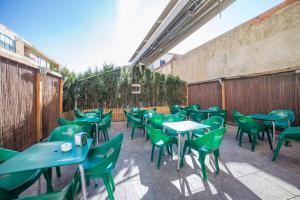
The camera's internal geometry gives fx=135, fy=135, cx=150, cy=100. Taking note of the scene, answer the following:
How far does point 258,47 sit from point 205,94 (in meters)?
3.12

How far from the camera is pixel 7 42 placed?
955cm

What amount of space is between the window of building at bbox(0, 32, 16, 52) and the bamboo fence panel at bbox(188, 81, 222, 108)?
12805 millimetres

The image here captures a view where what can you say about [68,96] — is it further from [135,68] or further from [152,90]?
[152,90]

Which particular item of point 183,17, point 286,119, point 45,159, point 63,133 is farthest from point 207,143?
point 286,119

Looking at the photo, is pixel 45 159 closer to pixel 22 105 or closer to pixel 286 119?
pixel 22 105

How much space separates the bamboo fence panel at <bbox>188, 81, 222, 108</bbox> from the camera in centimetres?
682

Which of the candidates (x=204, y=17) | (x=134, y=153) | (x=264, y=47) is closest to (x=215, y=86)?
(x=264, y=47)

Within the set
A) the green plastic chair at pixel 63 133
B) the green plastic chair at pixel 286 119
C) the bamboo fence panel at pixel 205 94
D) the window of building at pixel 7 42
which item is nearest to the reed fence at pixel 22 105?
the green plastic chair at pixel 63 133

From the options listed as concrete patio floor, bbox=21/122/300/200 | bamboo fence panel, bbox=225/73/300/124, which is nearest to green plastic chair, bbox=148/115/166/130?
concrete patio floor, bbox=21/122/300/200

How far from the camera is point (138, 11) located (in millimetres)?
3971

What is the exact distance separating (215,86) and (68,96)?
282 inches

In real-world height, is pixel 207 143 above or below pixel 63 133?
below

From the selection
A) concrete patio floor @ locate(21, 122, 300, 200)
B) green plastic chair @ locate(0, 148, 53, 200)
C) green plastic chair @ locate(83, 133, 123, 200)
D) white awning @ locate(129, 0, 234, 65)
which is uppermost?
white awning @ locate(129, 0, 234, 65)

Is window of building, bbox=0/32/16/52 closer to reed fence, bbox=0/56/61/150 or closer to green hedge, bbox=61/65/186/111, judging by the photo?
green hedge, bbox=61/65/186/111
